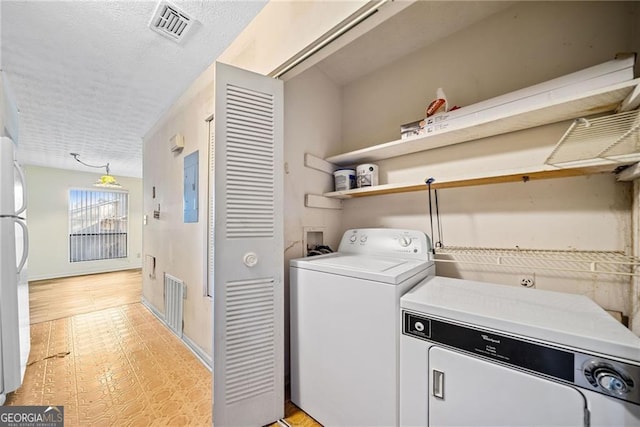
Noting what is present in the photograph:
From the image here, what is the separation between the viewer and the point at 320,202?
1.90 meters

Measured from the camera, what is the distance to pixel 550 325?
2.63 feet

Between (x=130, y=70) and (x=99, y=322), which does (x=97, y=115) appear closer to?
(x=130, y=70)

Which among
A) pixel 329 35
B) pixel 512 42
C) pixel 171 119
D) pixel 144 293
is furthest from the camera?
pixel 144 293

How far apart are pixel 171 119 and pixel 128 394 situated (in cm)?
265

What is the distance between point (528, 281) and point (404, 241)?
0.70 metres

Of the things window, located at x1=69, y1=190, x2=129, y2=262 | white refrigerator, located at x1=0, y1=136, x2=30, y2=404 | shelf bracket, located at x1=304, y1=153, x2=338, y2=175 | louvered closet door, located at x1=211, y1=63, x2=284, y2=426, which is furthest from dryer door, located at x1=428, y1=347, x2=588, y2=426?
window, located at x1=69, y1=190, x2=129, y2=262

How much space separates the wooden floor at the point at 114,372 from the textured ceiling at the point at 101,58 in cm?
249

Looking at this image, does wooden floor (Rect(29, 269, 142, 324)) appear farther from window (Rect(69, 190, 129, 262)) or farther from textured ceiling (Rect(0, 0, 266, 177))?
textured ceiling (Rect(0, 0, 266, 177))

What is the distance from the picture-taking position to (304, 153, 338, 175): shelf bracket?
1.80 metres

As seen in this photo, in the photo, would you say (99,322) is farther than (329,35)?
Yes

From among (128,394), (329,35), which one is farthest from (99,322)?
(329,35)

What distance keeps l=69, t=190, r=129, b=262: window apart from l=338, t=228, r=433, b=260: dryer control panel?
707 cm

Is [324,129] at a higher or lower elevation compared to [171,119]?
lower

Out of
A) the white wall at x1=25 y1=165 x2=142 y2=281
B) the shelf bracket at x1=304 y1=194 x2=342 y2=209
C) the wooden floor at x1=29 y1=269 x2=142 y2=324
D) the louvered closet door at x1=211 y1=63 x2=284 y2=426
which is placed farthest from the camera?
the white wall at x1=25 y1=165 x2=142 y2=281
